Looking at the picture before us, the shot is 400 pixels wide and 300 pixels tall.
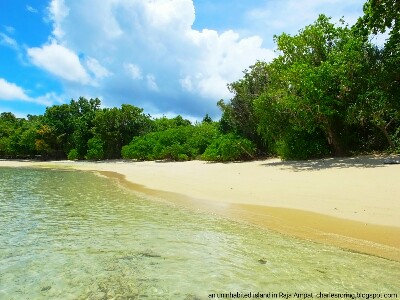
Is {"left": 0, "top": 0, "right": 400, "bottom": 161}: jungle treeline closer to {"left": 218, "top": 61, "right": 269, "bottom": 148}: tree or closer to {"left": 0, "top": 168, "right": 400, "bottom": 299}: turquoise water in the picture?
{"left": 218, "top": 61, "right": 269, "bottom": 148}: tree

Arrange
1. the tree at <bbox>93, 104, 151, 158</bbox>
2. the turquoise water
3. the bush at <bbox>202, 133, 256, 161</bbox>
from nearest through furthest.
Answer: the turquoise water < the bush at <bbox>202, 133, 256, 161</bbox> < the tree at <bbox>93, 104, 151, 158</bbox>

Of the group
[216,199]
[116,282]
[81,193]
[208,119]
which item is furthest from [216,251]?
[208,119]

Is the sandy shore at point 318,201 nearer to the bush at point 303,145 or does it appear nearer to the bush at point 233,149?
the bush at point 303,145

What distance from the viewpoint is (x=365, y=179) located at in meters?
12.5

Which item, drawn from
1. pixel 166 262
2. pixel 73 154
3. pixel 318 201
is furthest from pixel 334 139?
pixel 73 154

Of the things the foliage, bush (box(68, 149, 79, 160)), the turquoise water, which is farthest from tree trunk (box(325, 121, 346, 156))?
bush (box(68, 149, 79, 160))

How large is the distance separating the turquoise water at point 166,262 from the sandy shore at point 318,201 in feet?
2.49

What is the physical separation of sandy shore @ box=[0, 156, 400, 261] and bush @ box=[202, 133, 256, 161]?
10143mm

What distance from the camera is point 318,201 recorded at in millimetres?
10469

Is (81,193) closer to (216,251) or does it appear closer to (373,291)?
(216,251)

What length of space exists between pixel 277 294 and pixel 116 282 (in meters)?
2.35

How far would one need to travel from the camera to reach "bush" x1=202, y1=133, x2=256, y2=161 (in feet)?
90.5

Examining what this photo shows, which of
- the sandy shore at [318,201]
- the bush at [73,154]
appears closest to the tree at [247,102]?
the sandy shore at [318,201]

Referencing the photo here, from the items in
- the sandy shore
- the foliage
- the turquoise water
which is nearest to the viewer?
the turquoise water
